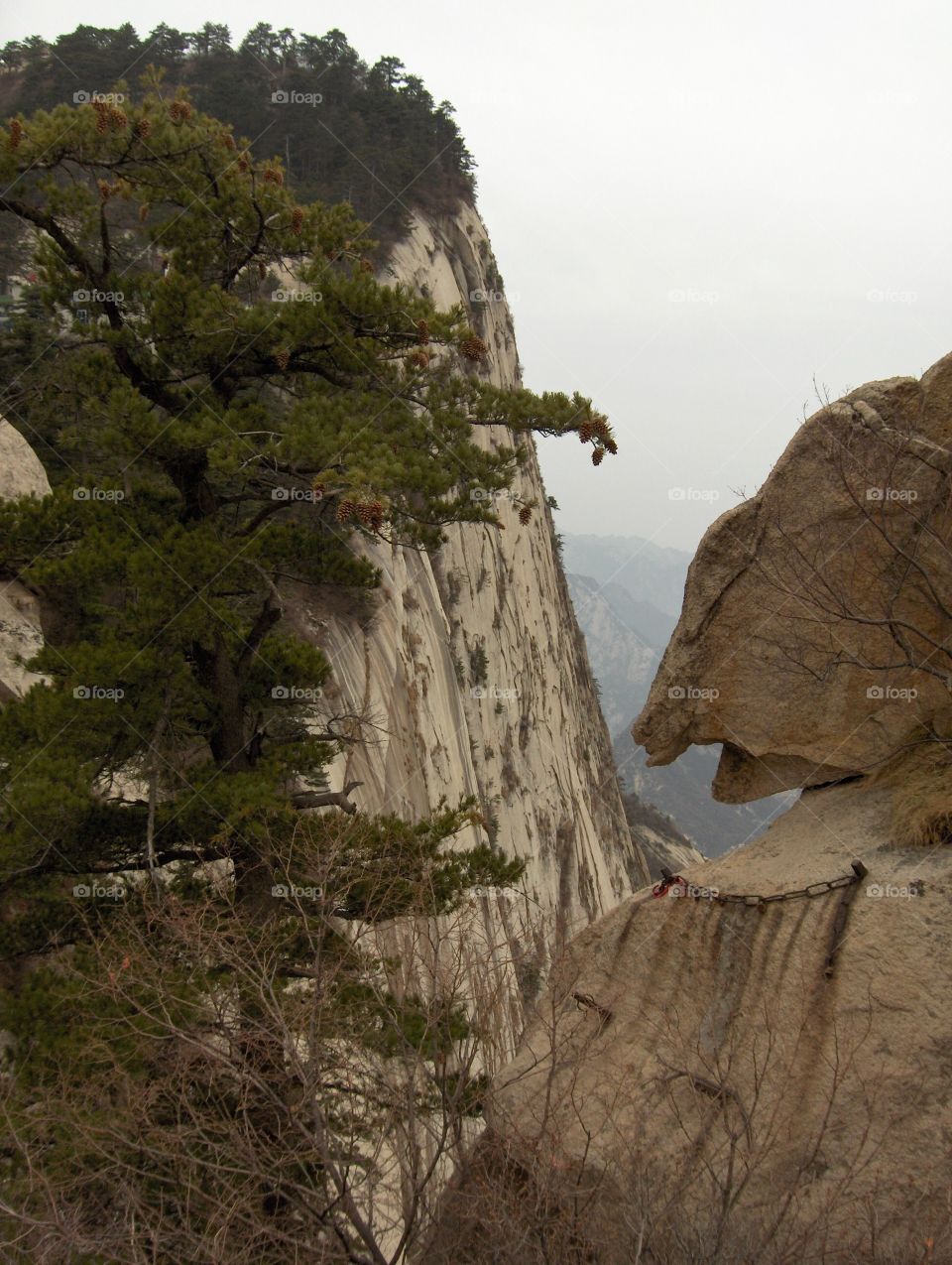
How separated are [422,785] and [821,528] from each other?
42.9 ft

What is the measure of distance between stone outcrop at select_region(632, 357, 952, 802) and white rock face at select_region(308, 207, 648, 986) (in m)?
5.65

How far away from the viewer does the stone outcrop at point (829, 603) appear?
6938mm

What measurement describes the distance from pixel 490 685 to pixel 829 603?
24.4 metres

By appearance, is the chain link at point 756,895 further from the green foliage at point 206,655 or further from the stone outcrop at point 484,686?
the green foliage at point 206,655

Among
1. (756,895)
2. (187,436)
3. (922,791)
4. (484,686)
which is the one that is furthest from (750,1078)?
(484,686)

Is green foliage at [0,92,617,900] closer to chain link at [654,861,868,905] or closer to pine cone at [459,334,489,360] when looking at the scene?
pine cone at [459,334,489,360]

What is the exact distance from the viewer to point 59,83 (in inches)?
1396

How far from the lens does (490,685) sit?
1236 inches

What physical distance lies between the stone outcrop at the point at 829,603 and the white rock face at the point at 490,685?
5.65 meters

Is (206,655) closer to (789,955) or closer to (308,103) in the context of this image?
(789,955)

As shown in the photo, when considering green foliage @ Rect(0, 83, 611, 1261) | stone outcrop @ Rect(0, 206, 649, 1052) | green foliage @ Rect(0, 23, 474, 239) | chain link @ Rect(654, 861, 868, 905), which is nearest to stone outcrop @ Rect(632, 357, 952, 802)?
chain link @ Rect(654, 861, 868, 905)

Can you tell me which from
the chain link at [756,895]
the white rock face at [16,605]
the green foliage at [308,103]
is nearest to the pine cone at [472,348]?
the chain link at [756,895]

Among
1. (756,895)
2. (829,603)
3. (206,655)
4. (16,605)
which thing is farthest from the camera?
(16,605)

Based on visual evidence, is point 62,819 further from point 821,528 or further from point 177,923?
point 821,528
